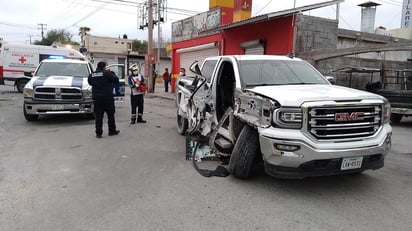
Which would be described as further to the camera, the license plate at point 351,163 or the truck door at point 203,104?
the truck door at point 203,104

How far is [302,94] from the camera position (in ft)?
14.4

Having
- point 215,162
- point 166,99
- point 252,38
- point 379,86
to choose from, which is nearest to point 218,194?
point 215,162

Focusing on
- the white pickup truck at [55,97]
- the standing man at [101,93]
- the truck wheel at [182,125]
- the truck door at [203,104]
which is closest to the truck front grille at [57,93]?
the white pickup truck at [55,97]

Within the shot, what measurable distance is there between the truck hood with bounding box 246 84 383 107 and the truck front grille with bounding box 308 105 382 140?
15 centimetres

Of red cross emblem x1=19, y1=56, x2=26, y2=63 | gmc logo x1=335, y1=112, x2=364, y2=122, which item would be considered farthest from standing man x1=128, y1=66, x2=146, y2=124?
red cross emblem x1=19, y1=56, x2=26, y2=63

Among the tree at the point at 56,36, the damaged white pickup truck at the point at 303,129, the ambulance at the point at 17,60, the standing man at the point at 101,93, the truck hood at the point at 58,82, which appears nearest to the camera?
the damaged white pickup truck at the point at 303,129

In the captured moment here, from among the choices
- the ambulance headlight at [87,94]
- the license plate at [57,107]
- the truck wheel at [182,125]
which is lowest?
the truck wheel at [182,125]

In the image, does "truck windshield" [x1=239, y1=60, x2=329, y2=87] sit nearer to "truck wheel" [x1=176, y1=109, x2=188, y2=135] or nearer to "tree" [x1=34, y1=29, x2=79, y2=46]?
"truck wheel" [x1=176, y1=109, x2=188, y2=135]

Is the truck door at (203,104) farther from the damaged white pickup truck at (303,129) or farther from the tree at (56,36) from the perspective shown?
the tree at (56,36)

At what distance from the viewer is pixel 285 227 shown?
11.5 ft

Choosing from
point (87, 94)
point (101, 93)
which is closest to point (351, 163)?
point (101, 93)

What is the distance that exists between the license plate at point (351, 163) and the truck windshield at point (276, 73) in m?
1.66

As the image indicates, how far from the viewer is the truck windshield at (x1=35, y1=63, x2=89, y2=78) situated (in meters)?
10.6

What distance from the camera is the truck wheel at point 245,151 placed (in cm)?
469
